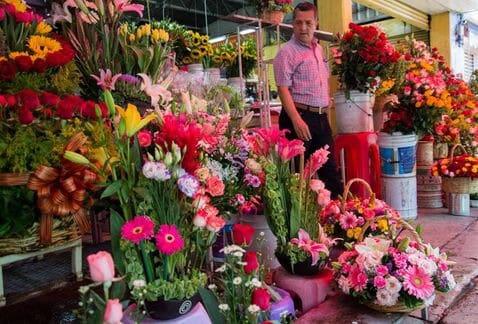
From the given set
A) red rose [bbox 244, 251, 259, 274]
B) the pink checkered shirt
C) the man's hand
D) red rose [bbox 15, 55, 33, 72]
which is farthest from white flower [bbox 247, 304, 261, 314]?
the pink checkered shirt

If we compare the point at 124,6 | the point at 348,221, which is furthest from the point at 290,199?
the point at 124,6

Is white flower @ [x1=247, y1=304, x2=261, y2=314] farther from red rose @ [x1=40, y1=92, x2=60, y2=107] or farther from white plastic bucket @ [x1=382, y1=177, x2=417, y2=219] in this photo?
white plastic bucket @ [x1=382, y1=177, x2=417, y2=219]

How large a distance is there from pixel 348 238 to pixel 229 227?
552 millimetres

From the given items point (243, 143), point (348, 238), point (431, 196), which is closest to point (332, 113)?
point (431, 196)

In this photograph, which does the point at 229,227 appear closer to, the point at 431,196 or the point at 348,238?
the point at 348,238

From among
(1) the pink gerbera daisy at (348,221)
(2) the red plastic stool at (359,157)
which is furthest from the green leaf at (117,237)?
(2) the red plastic stool at (359,157)

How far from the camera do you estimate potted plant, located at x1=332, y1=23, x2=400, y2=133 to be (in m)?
3.20

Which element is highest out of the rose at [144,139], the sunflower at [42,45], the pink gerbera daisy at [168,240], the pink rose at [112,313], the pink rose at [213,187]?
the sunflower at [42,45]

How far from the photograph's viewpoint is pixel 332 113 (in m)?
4.76

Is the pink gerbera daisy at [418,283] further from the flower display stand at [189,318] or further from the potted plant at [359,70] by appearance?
the potted plant at [359,70]

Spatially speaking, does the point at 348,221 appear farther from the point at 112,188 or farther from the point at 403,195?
the point at 403,195

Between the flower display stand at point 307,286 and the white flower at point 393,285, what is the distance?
0.88ft

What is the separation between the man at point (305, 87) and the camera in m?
2.81

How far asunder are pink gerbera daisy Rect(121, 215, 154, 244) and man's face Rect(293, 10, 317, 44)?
78.7 inches
